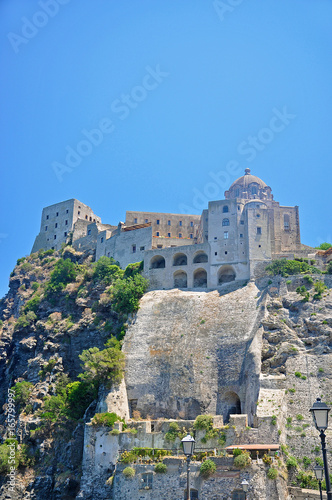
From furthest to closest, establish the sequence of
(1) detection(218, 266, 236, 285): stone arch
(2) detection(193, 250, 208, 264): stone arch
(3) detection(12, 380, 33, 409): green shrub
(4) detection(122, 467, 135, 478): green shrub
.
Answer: (2) detection(193, 250, 208, 264): stone arch, (1) detection(218, 266, 236, 285): stone arch, (3) detection(12, 380, 33, 409): green shrub, (4) detection(122, 467, 135, 478): green shrub

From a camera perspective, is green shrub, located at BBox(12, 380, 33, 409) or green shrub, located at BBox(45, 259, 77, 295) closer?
green shrub, located at BBox(12, 380, 33, 409)

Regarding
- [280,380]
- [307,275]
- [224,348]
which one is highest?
[307,275]

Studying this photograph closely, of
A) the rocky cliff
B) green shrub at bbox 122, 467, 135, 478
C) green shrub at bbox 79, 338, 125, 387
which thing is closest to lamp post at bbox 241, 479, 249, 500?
the rocky cliff

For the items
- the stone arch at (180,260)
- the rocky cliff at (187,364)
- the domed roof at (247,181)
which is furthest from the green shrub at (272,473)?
the domed roof at (247,181)

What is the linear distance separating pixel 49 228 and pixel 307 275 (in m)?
49.2

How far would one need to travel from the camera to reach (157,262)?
70.2 metres

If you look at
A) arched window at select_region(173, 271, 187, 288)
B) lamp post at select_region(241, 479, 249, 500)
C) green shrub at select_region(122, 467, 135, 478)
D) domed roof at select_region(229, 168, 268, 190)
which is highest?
domed roof at select_region(229, 168, 268, 190)

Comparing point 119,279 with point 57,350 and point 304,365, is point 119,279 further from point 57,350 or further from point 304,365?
point 304,365

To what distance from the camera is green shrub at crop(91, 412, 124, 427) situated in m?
47.9

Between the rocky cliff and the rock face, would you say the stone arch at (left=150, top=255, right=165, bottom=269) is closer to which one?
the rocky cliff

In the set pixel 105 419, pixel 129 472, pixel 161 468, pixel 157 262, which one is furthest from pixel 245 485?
pixel 157 262

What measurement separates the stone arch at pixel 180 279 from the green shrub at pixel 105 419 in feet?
70.5

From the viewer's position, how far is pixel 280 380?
47188 millimetres

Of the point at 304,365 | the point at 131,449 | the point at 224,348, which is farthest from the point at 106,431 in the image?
the point at 304,365
